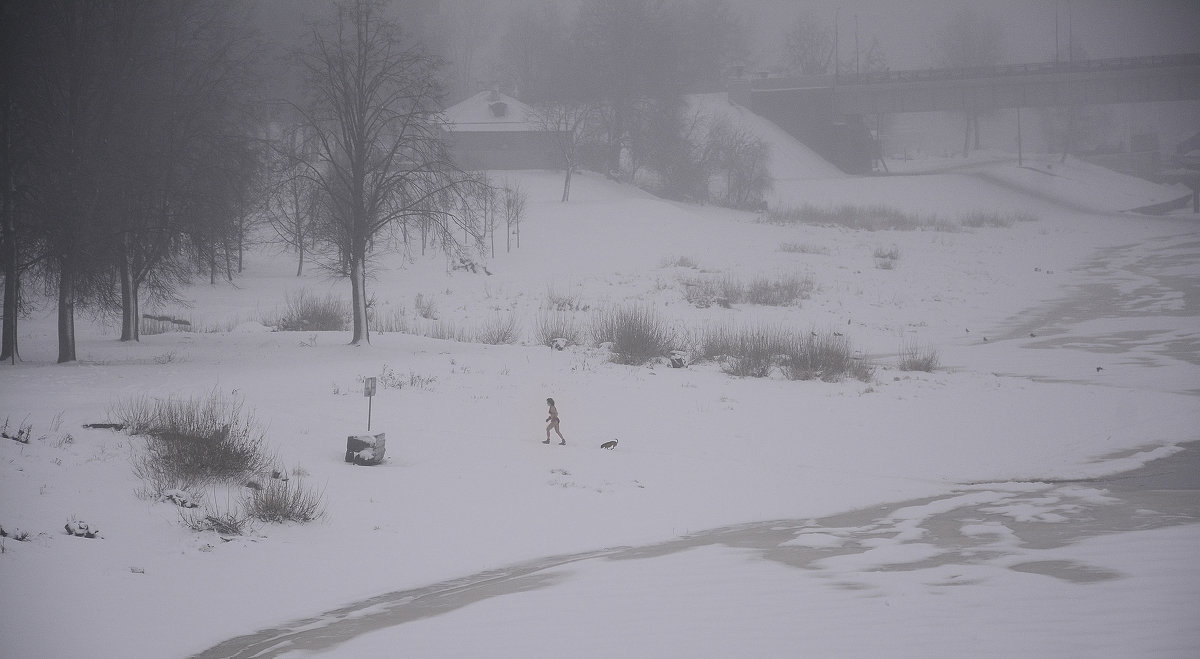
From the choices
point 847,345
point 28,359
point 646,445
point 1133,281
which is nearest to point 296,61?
point 28,359

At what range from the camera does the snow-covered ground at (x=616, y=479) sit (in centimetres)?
789

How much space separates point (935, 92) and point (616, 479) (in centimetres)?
8424

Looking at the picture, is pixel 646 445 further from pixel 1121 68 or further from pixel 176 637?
pixel 1121 68

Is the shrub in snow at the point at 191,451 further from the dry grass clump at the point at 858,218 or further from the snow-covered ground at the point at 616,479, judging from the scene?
the dry grass clump at the point at 858,218

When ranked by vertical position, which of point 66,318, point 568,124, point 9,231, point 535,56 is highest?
point 535,56

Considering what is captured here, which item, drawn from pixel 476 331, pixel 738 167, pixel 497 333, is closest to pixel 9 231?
pixel 497 333

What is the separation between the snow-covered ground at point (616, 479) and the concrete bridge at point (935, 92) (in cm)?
5357

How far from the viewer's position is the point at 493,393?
62.7 feet

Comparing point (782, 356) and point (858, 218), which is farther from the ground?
point (858, 218)

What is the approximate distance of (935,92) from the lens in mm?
87562

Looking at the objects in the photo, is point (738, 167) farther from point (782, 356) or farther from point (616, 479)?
point (616, 479)

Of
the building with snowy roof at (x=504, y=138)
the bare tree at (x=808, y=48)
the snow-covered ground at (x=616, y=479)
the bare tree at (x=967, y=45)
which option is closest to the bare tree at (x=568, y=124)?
the building with snowy roof at (x=504, y=138)

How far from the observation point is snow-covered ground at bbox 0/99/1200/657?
25.9 feet

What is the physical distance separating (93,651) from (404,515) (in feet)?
15.3
